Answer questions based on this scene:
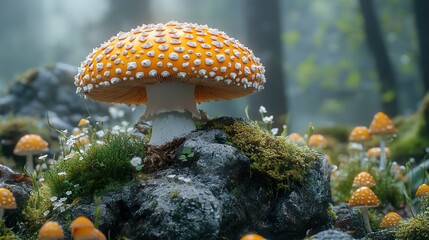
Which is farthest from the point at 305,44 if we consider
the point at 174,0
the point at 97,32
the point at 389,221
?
the point at 389,221

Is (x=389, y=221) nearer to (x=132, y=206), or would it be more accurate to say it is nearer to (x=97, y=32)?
(x=132, y=206)

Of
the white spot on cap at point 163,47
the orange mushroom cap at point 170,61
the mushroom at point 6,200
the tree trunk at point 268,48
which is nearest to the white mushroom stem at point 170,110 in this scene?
the orange mushroom cap at point 170,61

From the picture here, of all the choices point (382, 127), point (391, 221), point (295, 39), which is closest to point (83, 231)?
point (391, 221)

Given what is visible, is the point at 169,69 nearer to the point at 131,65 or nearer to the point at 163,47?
the point at 163,47

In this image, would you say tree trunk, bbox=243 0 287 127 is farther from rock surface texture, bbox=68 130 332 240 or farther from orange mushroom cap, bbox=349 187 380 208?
rock surface texture, bbox=68 130 332 240

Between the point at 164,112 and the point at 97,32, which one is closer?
the point at 164,112

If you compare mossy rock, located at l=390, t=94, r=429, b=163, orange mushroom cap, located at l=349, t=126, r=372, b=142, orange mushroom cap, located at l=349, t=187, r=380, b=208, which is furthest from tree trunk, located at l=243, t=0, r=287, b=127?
orange mushroom cap, located at l=349, t=187, r=380, b=208
